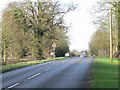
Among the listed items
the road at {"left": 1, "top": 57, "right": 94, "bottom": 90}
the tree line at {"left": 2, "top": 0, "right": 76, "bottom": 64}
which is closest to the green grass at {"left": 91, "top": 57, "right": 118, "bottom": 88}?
the road at {"left": 1, "top": 57, "right": 94, "bottom": 90}

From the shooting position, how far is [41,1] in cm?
5978

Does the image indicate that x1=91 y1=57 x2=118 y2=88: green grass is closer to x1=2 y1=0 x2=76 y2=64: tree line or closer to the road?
the road

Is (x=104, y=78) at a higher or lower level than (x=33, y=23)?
lower

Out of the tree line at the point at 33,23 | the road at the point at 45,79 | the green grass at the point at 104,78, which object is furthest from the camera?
the tree line at the point at 33,23

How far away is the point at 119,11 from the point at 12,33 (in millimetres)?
23947

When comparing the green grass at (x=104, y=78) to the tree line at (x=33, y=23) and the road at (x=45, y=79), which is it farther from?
the tree line at (x=33, y=23)

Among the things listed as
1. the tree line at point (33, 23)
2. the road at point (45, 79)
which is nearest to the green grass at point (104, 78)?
the road at point (45, 79)

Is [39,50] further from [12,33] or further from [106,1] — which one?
[106,1]

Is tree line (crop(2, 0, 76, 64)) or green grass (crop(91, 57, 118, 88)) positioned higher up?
tree line (crop(2, 0, 76, 64))

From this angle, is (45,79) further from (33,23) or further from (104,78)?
(33,23)

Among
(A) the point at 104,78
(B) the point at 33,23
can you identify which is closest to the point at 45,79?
(A) the point at 104,78

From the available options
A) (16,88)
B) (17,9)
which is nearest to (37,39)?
(17,9)

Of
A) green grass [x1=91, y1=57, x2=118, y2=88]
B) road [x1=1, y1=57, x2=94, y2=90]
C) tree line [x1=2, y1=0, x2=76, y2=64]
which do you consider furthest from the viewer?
tree line [x1=2, y1=0, x2=76, y2=64]

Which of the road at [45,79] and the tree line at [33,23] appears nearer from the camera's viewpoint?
the road at [45,79]
